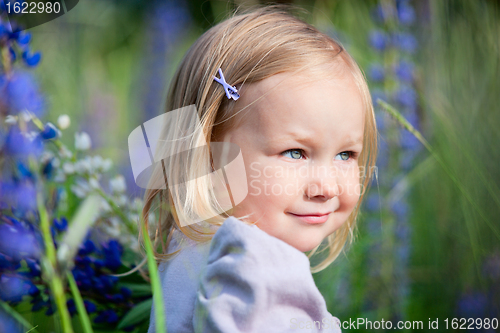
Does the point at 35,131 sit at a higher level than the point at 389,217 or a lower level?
higher

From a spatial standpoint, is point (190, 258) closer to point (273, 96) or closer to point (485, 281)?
point (273, 96)

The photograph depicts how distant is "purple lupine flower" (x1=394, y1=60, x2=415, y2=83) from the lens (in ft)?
3.08

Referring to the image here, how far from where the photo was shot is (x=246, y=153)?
1.98ft

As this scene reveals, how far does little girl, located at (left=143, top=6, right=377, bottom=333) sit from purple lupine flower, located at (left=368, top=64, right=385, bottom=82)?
1.01 ft

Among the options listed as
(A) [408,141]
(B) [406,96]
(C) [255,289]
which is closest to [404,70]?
(B) [406,96]

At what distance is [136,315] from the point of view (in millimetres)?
817

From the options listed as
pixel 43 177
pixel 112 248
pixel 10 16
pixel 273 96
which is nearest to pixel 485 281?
pixel 273 96

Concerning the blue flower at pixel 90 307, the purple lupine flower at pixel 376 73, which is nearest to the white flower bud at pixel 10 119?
the blue flower at pixel 90 307

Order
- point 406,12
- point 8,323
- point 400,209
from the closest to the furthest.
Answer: point 8,323 → point 406,12 → point 400,209

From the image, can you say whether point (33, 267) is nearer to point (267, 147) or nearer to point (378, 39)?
point (267, 147)

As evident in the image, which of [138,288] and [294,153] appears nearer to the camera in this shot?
[294,153]

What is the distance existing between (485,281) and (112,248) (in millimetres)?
834

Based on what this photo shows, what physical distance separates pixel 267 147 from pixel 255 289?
215 mm

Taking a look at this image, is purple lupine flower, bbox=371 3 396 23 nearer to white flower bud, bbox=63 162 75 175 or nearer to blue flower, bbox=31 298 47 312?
white flower bud, bbox=63 162 75 175
